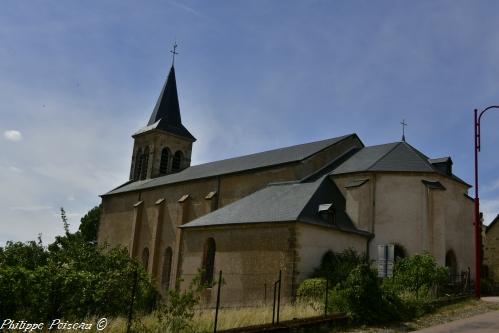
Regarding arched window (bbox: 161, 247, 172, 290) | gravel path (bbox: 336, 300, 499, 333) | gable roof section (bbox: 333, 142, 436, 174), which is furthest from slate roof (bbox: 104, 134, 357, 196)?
gravel path (bbox: 336, 300, 499, 333)

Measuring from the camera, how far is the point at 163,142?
149ft

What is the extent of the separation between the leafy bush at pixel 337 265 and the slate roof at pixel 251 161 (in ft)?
25.7

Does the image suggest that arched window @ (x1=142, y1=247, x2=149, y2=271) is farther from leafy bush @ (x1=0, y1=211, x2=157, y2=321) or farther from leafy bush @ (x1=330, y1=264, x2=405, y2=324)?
leafy bush @ (x1=330, y1=264, x2=405, y2=324)

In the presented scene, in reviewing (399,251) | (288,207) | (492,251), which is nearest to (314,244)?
(288,207)

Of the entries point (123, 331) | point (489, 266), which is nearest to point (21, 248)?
point (123, 331)

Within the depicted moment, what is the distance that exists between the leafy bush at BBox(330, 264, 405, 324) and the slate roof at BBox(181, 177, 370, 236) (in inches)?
244

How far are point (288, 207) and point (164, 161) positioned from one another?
26303 mm

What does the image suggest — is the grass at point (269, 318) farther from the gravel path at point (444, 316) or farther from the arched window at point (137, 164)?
the arched window at point (137, 164)

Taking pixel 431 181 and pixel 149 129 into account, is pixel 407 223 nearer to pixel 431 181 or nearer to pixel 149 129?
pixel 431 181

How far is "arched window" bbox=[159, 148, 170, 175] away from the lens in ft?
148

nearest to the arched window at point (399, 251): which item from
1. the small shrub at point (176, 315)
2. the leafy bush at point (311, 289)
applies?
the leafy bush at point (311, 289)

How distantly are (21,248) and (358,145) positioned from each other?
21346 mm

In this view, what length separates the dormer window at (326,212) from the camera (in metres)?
21.2

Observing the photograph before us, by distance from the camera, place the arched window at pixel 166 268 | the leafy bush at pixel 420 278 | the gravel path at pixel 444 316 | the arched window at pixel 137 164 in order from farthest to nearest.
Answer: the arched window at pixel 137 164, the arched window at pixel 166 268, the leafy bush at pixel 420 278, the gravel path at pixel 444 316
